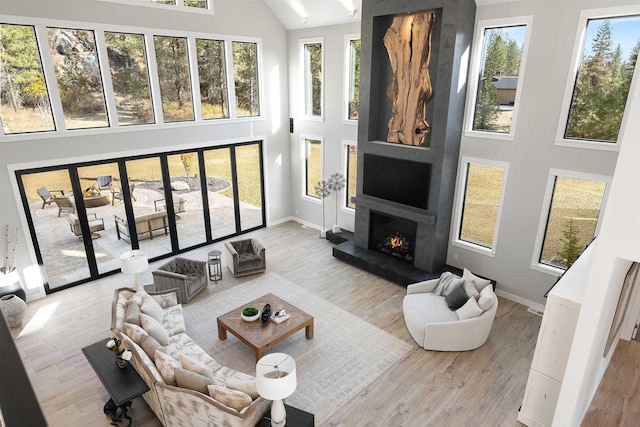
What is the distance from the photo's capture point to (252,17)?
32.1 ft

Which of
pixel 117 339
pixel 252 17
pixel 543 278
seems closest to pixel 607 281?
pixel 543 278

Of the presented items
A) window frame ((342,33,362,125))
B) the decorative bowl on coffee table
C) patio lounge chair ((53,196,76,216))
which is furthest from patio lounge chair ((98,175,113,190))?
window frame ((342,33,362,125))

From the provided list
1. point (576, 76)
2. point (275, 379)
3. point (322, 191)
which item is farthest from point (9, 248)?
point (576, 76)

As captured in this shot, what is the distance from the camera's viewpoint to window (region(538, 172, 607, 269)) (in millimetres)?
6688

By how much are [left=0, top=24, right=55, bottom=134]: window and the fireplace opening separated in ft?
22.4

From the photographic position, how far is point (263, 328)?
627 cm

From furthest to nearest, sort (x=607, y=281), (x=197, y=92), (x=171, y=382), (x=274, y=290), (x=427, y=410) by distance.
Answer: (x=197, y=92)
(x=274, y=290)
(x=427, y=410)
(x=171, y=382)
(x=607, y=281)

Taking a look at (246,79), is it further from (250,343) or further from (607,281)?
(607,281)

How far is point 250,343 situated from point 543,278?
5.34 metres

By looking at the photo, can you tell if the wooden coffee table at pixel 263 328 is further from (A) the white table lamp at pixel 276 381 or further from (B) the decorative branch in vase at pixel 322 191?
(B) the decorative branch in vase at pixel 322 191

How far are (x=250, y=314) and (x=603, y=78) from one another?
6634mm

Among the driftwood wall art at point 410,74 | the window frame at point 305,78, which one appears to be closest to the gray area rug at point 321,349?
the driftwood wall art at point 410,74

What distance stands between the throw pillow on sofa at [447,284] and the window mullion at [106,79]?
7.03 metres

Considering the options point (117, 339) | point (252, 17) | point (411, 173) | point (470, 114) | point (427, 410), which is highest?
point (252, 17)
